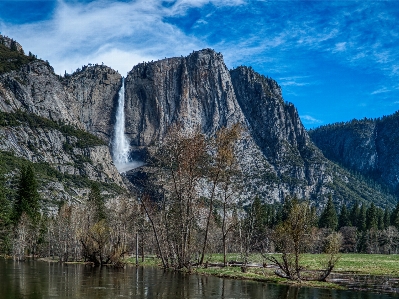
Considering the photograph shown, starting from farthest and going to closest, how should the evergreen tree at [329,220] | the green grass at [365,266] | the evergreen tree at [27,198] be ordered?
the evergreen tree at [329,220] < the evergreen tree at [27,198] < the green grass at [365,266]

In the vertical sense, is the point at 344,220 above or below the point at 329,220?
below

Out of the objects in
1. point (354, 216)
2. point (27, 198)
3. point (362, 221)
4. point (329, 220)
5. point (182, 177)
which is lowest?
point (362, 221)

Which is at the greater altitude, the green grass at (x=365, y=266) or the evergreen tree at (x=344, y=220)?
the evergreen tree at (x=344, y=220)

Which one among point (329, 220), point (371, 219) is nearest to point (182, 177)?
point (329, 220)

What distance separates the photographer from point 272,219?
153 m

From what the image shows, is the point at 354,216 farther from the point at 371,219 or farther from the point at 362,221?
the point at 371,219

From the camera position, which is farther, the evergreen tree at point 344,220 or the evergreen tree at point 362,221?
the evergreen tree at point 344,220

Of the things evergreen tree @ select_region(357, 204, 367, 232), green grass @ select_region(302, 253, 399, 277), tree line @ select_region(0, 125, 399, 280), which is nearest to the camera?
tree line @ select_region(0, 125, 399, 280)

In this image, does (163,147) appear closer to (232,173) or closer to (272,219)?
(232,173)

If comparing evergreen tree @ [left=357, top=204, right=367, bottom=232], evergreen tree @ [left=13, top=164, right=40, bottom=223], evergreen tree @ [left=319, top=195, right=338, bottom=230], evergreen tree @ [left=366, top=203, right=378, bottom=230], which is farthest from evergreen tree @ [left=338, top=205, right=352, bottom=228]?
evergreen tree @ [left=13, top=164, right=40, bottom=223]

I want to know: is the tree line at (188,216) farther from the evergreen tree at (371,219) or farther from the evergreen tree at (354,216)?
the evergreen tree at (354,216)

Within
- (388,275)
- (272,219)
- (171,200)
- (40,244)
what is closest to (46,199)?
(40,244)

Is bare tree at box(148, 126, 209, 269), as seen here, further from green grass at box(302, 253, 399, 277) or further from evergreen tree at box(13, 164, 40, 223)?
evergreen tree at box(13, 164, 40, 223)

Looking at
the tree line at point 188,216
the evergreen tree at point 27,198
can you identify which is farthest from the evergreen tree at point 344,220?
the evergreen tree at point 27,198
